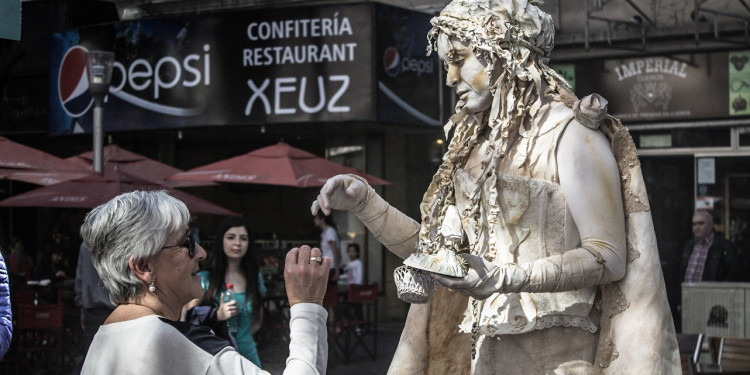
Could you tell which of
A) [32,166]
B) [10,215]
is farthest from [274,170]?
[10,215]

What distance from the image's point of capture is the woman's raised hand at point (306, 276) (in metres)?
2.87

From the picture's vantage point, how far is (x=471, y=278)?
3025 mm

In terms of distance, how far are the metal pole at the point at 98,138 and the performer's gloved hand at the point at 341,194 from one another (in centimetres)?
919

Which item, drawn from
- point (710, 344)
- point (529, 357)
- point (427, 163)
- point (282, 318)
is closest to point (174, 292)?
point (529, 357)

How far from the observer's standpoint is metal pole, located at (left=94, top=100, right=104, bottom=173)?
12336 millimetres

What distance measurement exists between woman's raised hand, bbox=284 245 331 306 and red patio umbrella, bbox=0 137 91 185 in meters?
10.5

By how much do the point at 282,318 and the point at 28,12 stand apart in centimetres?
1017

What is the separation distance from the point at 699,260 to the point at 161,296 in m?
9.85

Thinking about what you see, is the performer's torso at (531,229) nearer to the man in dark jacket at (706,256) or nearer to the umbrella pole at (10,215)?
the man in dark jacket at (706,256)

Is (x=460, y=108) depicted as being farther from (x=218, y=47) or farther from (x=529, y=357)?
(x=218, y=47)

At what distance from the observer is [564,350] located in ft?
11.3

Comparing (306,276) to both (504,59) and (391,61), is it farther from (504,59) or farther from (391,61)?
(391,61)

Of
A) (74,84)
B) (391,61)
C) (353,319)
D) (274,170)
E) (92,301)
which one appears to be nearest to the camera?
(92,301)

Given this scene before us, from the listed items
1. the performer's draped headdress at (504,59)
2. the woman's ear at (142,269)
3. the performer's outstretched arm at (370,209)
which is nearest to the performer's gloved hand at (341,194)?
the performer's outstretched arm at (370,209)
